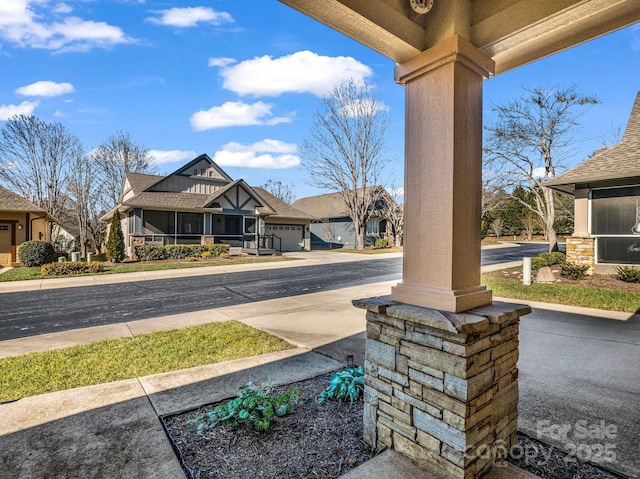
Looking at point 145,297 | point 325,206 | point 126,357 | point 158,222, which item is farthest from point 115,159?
point 126,357

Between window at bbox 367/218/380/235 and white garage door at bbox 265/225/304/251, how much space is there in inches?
244

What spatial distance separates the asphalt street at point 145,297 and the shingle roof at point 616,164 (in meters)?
6.17

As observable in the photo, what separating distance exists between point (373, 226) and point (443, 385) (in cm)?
2813

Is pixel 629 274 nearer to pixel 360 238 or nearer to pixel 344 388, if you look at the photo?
pixel 344 388

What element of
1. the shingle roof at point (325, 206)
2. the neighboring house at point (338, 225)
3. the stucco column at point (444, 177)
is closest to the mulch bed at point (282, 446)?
the stucco column at point (444, 177)

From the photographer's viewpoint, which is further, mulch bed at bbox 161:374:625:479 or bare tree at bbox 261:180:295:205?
bare tree at bbox 261:180:295:205

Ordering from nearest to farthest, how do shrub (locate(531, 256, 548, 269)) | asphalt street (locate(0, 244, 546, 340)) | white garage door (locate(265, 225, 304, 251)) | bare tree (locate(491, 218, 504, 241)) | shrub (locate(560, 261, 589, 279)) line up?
asphalt street (locate(0, 244, 546, 340)) < shrub (locate(560, 261, 589, 279)) < shrub (locate(531, 256, 548, 269)) < white garage door (locate(265, 225, 304, 251)) < bare tree (locate(491, 218, 504, 241))

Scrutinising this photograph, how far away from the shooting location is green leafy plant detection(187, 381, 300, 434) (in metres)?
2.48

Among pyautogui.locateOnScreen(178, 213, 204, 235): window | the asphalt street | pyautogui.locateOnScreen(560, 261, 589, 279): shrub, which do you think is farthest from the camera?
pyautogui.locateOnScreen(178, 213, 204, 235): window

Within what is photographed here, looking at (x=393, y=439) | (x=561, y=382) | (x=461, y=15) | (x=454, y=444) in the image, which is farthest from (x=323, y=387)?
(x=461, y=15)

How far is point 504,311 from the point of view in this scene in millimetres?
2074

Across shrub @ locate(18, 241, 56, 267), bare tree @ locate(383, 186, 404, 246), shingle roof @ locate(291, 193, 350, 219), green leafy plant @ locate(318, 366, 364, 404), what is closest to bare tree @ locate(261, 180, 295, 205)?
shingle roof @ locate(291, 193, 350, 219)

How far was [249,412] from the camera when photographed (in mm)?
2537

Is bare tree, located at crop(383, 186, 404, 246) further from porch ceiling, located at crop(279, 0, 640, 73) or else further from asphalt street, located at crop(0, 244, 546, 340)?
porch ceiling, located at crop(279, 0, 640, 73)
